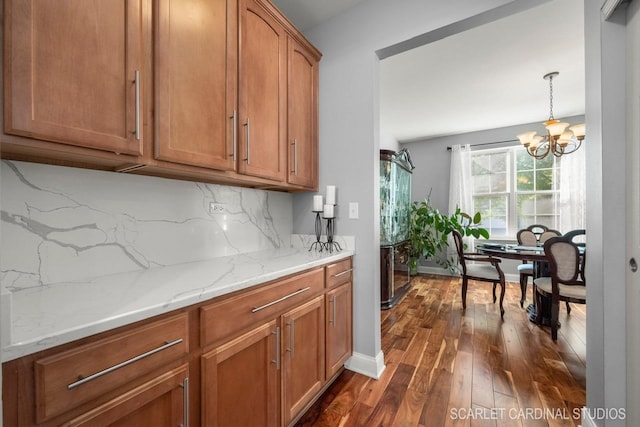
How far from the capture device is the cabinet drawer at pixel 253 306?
98 cm

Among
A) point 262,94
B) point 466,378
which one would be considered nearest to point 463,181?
point 466,378

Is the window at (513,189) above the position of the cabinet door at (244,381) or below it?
above

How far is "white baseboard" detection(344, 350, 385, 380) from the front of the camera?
6.26 feet

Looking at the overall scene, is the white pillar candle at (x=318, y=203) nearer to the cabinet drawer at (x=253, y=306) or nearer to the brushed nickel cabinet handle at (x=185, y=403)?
the cabinet drawer at (x=253, y=306)

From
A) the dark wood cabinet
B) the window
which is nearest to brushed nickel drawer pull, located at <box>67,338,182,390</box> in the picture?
the dark wood cabinet

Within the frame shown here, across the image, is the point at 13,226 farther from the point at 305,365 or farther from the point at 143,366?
the point at 305,365

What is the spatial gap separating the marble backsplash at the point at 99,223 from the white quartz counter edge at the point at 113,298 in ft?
0.26

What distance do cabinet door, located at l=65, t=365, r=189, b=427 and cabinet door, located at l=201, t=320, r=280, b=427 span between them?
0.25 ft

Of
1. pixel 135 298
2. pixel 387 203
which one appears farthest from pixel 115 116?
pixel 387 203

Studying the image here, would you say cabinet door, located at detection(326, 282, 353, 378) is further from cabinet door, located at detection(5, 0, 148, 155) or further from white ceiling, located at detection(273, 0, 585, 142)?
white ceiling, located at detection(273, 0, 585, 142)

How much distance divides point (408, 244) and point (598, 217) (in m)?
3.02

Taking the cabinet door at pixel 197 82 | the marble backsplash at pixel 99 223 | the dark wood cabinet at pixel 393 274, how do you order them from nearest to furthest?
1. the marble backsplash at pixel 99 223
2. the cabinet door at pixel 197 82
3. the dark wood cabinet at pixel 393 274

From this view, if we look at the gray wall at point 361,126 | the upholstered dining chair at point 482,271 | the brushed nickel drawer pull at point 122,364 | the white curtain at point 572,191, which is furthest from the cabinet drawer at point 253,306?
the white curtain at point 572,191

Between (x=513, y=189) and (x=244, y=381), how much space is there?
5.46m
